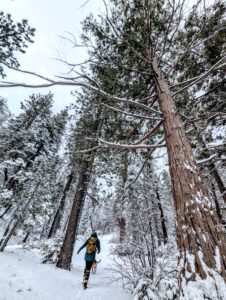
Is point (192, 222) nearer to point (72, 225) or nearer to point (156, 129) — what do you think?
point (156, 129)

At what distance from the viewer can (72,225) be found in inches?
311

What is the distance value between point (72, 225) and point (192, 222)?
677cm

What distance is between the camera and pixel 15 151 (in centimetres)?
1558

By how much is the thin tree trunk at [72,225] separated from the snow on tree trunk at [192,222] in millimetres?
5413

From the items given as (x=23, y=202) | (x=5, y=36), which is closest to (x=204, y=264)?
(x=5, y=36)

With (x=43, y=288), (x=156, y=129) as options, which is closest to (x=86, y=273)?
(x=43, y=288)

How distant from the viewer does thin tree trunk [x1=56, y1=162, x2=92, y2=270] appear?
7.32 meters

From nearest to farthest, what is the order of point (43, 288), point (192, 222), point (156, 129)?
point (192, 222) < point (156, 129) < point (43, 288)

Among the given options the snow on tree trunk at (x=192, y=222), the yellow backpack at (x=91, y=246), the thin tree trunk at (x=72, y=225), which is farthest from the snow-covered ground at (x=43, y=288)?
the snow on tree trunk at (x=192, y=222)

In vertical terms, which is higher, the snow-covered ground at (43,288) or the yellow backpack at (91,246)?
the yellow backpack at (91,246)

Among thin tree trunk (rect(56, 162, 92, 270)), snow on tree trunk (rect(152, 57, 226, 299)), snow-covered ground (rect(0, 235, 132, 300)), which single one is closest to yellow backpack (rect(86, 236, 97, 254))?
snow-covered ground (rect(0, 235, 132, 300))

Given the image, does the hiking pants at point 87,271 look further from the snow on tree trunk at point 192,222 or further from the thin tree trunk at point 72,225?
the snow on tree trunk at point 192,222

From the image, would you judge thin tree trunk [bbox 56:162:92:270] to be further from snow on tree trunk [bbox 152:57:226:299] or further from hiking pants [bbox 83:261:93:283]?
snow on tree trunk [bbox 152:57:226:299]

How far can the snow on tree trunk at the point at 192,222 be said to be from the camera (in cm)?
183
